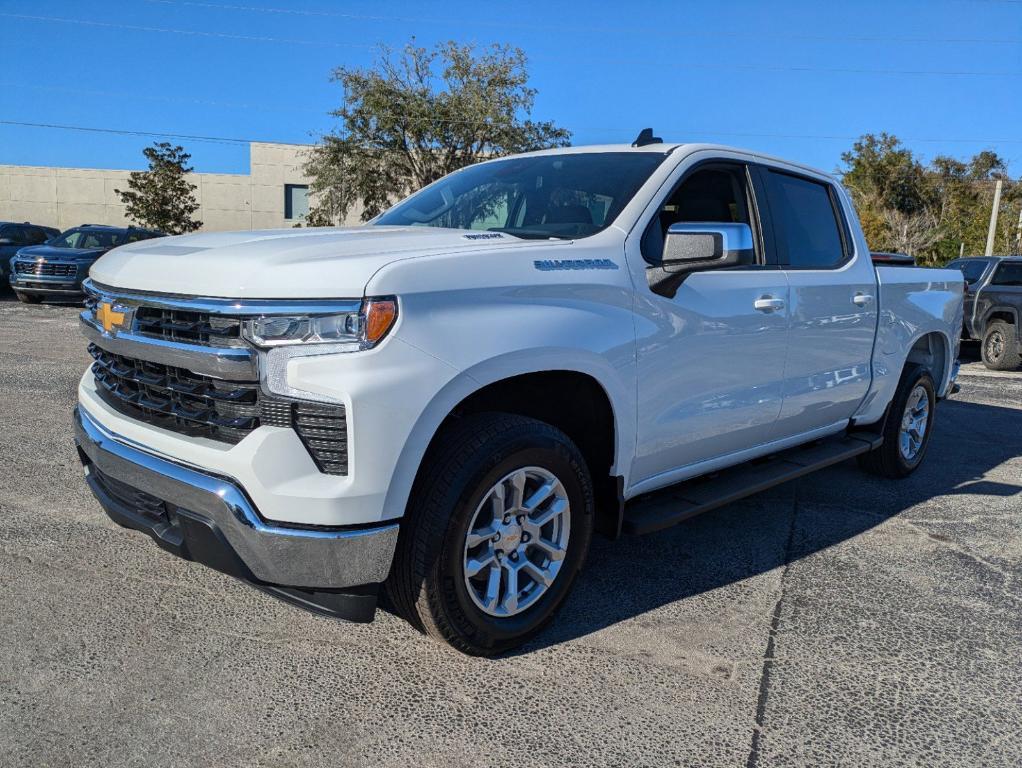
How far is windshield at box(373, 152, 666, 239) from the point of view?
3578 millimetres

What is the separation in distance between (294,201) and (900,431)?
4162cm

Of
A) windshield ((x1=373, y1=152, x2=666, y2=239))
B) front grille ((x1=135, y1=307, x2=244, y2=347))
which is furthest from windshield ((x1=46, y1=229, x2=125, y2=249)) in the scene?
front grille ((x1=135, y1=307, x2=244, y2=347))

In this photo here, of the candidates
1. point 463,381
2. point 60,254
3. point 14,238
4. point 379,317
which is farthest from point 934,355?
point 14,238

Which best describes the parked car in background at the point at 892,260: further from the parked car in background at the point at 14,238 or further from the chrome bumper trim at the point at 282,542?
the parked car in background at the point at 14,238

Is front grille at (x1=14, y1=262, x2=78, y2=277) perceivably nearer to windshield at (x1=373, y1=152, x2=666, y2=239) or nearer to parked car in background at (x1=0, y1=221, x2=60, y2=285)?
parked car in background at (x1=0, y1=221, x2=60, y2=285)

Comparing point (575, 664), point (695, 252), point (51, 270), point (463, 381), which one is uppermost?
point (695, 252)

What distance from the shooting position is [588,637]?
3.26 m

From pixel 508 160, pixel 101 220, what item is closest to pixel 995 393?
pixel 508 160

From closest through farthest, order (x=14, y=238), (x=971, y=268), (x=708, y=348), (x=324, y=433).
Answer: (x=324, y=433) < (x=708, y=348) < (x=971, y=268) < (x=14, y=238)

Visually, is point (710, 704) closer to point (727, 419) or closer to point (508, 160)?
point (727, 419)

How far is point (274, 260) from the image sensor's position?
2598 mm

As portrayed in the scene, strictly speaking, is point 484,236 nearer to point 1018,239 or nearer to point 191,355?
point 191,355

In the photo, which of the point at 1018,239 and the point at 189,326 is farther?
the point at 1018,239

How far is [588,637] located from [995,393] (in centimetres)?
889
